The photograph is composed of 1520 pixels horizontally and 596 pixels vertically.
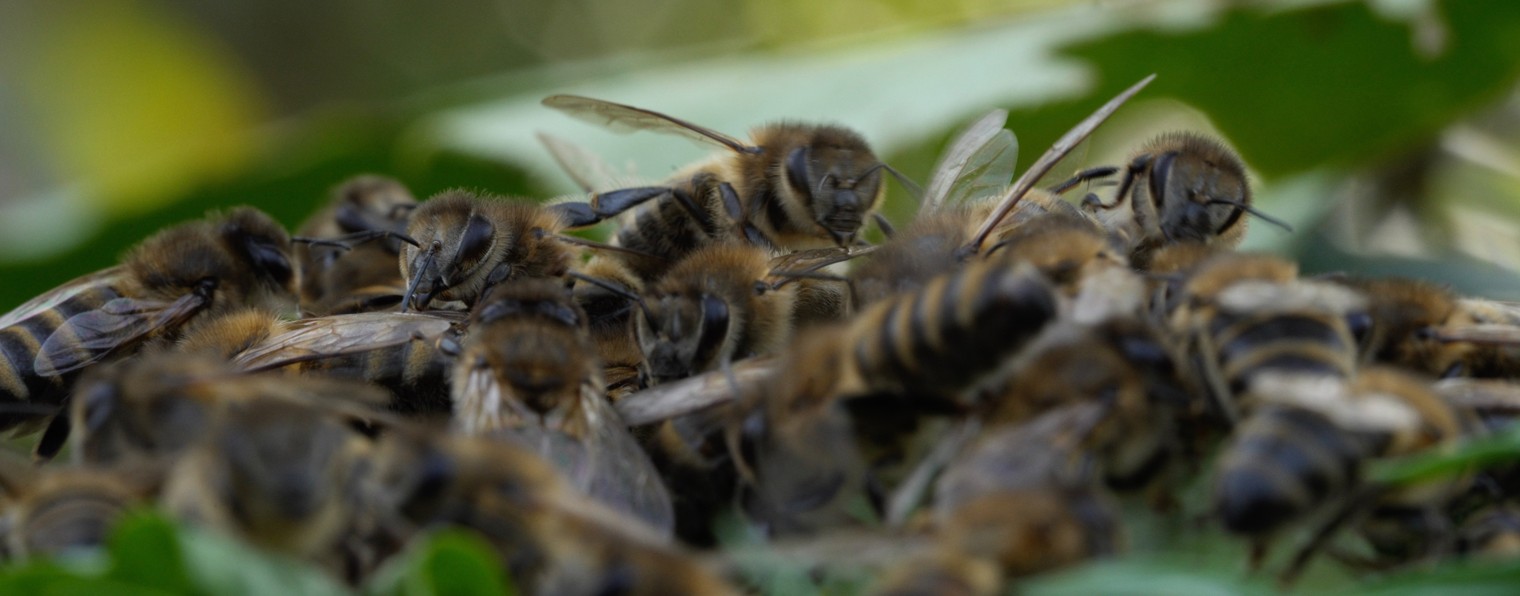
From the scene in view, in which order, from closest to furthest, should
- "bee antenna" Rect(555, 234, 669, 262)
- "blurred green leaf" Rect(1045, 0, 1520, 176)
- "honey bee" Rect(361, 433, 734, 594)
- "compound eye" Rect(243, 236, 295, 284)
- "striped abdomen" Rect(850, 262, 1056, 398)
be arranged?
1. "honey bee" Rect(361, 433, 734, 594)
2. "striped abdomen" Rect(850, 262, 1056, 398)
3. "bee antenna" Rect(555, 234, 669, 262)
4. "compound eye" Rect(243, 236, 295, 284)
5. "blurred green leaf" Rect(1045, 0, 1520, 176)

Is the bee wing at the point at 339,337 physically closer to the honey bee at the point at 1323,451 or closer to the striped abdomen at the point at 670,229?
the striped abdomen at the point at 670,229

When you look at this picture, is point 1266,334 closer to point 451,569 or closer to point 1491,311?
point 1491,311

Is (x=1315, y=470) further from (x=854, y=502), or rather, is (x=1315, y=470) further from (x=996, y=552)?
(x=854, y=502)

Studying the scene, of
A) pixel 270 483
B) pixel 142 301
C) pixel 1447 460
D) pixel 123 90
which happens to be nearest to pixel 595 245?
pixel 142 301

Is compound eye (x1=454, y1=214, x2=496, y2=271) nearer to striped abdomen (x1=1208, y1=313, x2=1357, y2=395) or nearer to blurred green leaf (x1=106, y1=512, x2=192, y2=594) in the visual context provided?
blurred green leaf (x1=106, y1=512, x2=192, y2=594)

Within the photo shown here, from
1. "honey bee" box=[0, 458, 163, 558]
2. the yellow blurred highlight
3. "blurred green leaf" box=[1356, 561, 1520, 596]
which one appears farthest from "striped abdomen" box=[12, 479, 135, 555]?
the yellow blurred highlight

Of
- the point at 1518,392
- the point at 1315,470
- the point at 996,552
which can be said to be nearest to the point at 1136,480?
the point at 1315,470

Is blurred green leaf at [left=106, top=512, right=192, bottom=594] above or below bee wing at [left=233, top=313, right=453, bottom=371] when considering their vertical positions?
above
